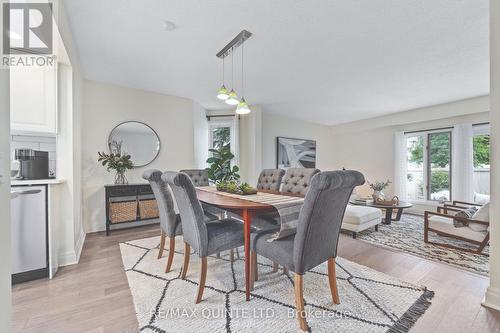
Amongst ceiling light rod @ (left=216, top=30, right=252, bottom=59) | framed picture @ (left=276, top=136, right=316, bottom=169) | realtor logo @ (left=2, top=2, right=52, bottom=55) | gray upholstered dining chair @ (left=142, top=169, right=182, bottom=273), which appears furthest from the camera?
framed picture @ (left=276, top=136, right=316, bottom=169)

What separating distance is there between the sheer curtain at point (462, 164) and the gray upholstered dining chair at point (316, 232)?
4518mm

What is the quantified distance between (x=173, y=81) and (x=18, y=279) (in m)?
2.92

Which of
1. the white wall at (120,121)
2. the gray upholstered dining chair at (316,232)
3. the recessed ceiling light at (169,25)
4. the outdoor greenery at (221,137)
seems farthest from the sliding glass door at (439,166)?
the recessed ceiling light at (169,25)

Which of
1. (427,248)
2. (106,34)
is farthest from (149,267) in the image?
(427,248)

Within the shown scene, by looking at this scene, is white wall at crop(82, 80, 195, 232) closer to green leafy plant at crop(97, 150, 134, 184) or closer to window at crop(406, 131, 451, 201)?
green leafy plant at crop(97, 150, 134, 184)

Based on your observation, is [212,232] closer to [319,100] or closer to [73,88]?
[73,88]

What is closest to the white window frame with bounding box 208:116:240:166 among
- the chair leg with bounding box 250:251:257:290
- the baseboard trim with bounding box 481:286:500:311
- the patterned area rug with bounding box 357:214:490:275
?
the patterned area rug with bounding box 357:214:490:275

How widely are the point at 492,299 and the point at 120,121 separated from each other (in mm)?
4812

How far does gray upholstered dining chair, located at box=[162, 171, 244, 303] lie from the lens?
1515 millimetres

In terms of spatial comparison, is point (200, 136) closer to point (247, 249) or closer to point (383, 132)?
point (247, 249)

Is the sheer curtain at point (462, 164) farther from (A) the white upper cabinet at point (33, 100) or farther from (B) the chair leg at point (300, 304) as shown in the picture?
(A) the white upper cabinet at point (33, 100)

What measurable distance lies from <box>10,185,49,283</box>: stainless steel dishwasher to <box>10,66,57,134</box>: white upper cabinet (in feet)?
2.14

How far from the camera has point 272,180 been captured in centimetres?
299

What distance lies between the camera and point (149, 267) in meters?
2.17
